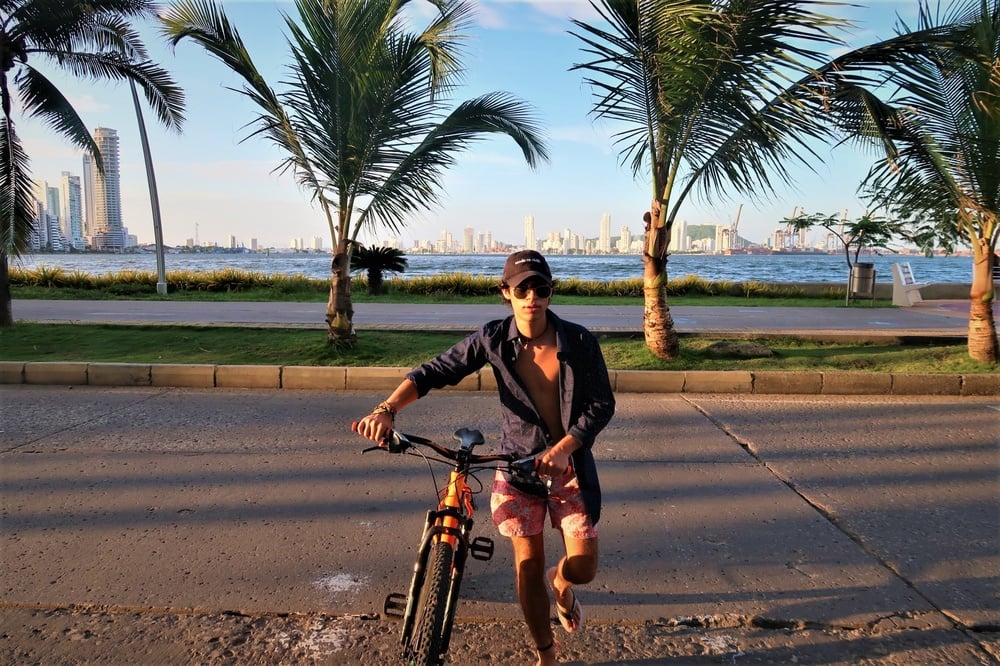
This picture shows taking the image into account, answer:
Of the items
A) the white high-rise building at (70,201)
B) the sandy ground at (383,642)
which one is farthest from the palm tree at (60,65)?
the white high-rise building at (70,201)

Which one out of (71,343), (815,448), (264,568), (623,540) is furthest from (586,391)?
(71,343)

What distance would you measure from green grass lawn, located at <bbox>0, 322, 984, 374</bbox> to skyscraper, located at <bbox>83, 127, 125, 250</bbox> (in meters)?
3.94

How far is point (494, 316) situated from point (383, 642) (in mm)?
11675

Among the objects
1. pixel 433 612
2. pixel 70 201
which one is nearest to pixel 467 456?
pixel 433 612

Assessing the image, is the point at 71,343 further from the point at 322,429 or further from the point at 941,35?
the point at 941,35

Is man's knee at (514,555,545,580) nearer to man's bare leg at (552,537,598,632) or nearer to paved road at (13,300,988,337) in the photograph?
man's bare leg at (552,537,598,632)

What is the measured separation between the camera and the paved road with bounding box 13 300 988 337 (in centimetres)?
1150

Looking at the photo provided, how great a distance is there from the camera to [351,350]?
873cm

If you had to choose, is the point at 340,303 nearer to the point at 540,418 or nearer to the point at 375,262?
the point at 540,418

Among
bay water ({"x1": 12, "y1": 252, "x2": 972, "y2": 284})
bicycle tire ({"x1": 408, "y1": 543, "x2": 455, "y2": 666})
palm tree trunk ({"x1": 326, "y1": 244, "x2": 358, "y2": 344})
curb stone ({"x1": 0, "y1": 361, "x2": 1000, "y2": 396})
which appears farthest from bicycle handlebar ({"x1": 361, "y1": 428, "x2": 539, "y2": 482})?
bay water ({"x1": 12, "y1": 252, "x2": 972, "y2": 284})

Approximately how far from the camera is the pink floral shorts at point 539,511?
2.31 m

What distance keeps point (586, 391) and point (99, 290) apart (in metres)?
21.1

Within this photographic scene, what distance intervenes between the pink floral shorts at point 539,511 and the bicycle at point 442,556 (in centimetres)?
16

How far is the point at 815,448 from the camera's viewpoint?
17.7ft
